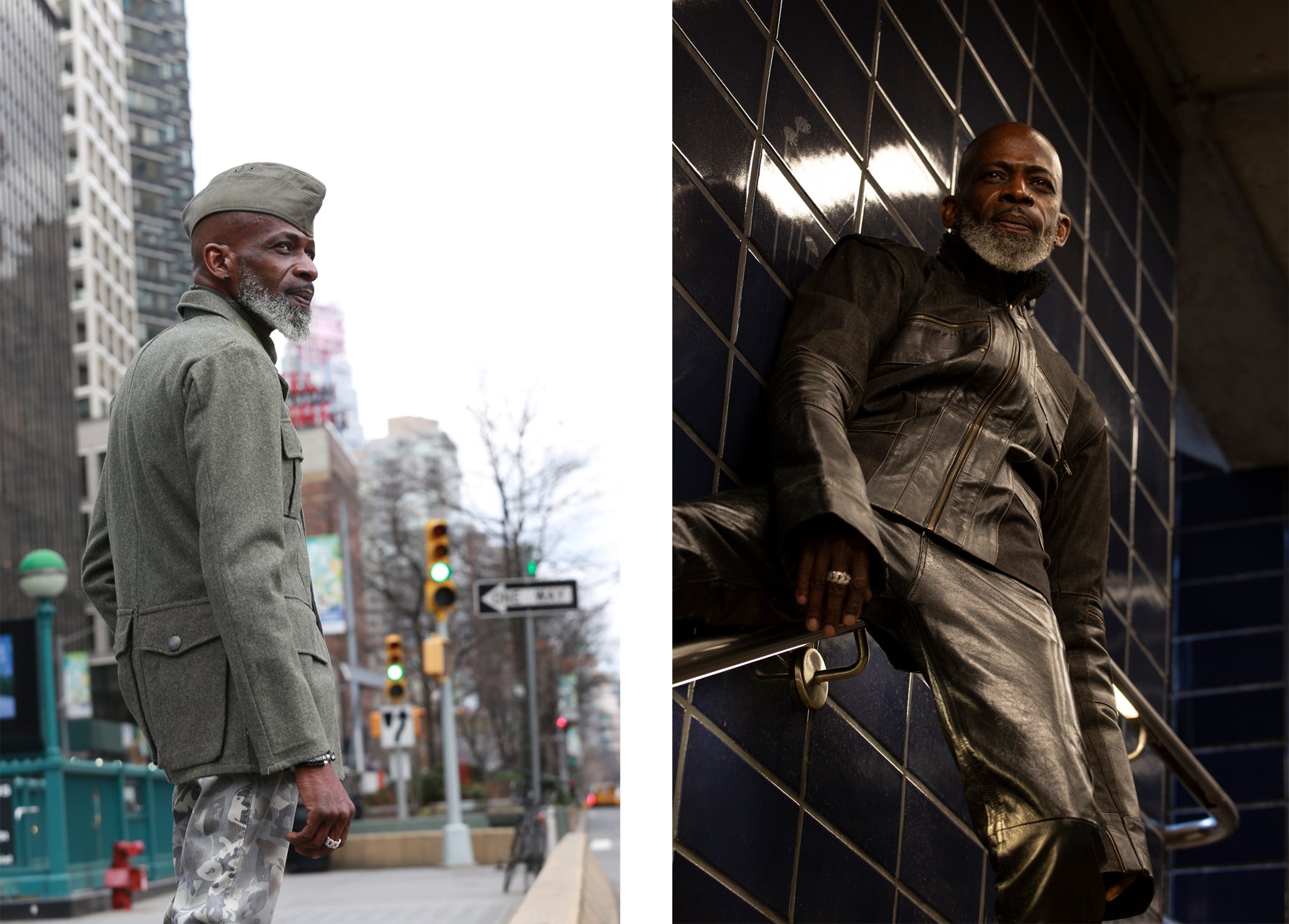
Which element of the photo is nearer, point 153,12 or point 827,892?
point 827,892

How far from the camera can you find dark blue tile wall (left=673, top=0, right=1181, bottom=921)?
74.8 inches

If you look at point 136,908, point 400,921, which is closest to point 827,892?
point 400,921

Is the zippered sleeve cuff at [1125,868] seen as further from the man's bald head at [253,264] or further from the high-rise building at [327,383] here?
the high-rise building at [327,383]

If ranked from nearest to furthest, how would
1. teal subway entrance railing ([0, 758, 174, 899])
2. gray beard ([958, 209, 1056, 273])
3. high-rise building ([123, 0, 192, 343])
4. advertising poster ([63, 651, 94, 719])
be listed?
gray beard ([958, 209, 1056, 273]), teal subway entrance railing ([0, 758, 174, 899]), advertising poster ([63, 651, 94, 719]), high-rise building ([123, 0, 192, 343])

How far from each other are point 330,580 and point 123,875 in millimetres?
12795

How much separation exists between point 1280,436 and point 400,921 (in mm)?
7026

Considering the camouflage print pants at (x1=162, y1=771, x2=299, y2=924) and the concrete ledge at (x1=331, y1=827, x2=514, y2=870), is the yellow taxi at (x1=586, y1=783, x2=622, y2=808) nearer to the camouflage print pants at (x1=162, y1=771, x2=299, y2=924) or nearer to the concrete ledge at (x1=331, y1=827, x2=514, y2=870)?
the concrete ledge at (x1=331, y1=827, x2=514, y2=870)

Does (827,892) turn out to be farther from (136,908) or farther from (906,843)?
(136,908)

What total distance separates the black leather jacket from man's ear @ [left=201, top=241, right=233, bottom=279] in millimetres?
744

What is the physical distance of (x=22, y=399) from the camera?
19094mm

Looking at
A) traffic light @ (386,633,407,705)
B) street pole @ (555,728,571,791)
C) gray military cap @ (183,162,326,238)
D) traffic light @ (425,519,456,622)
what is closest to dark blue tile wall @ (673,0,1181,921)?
gray military cap @ (183,162,326,238)

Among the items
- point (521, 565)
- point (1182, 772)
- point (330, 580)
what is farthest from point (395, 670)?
point (1182, 772)

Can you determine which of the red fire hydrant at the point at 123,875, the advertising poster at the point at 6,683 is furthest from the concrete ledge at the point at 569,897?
the advertising poster at the point at 6,683

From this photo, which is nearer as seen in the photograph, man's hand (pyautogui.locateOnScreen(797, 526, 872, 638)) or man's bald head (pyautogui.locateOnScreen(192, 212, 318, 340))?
man's bald head (pyautogui.locateOnScreen(192, 212, 318, 340))
